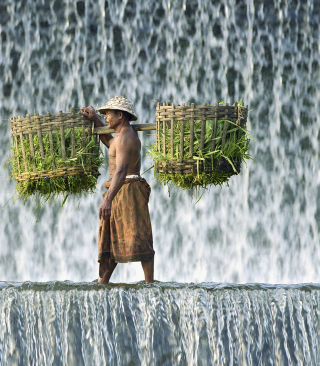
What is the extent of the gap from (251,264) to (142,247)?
3.95m

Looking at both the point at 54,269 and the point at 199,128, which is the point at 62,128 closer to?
the point at 199,128

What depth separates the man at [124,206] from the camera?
3898mm

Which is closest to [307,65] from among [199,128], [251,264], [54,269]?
[251,264]

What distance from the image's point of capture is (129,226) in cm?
395

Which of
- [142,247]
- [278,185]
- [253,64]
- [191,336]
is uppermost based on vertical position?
[253,64]

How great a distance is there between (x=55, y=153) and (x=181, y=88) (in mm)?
4236

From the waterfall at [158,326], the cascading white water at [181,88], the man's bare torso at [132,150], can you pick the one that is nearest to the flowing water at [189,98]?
the cascading white water at [181,88]

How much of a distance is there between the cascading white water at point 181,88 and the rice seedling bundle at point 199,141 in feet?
12.8

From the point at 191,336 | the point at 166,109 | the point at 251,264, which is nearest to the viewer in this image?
the point at 191,336

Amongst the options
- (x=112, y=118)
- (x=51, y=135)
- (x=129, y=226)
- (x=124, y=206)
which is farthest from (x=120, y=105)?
(x=129, y=226)

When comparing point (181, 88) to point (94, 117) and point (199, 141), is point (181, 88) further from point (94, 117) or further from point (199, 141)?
point (199, 141)

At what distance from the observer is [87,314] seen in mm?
3604

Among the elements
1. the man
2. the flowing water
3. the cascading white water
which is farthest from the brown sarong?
the cascading white water

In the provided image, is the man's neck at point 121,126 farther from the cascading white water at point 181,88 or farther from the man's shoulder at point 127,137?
the cascading white water at point 181,88
